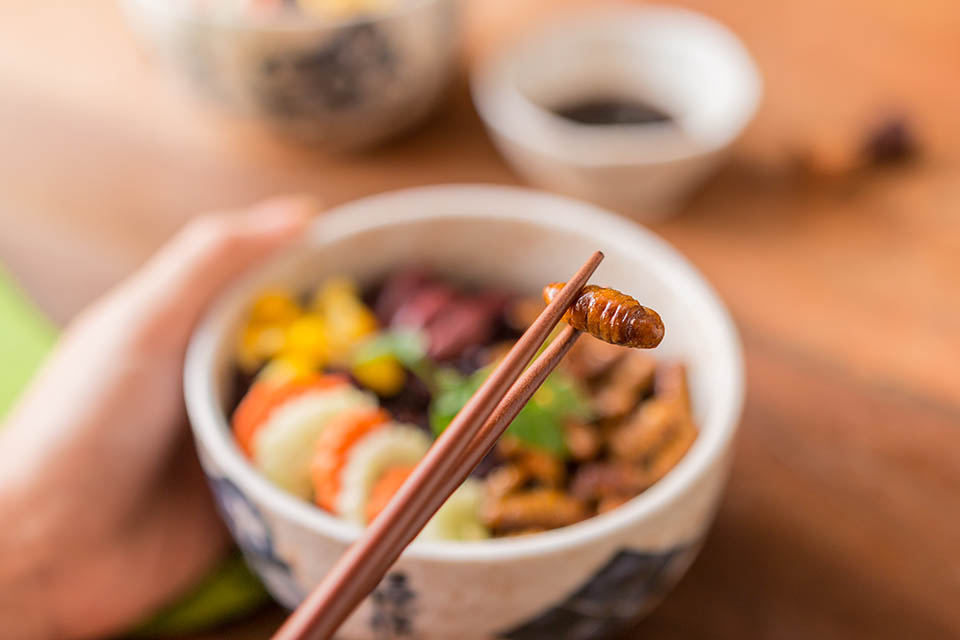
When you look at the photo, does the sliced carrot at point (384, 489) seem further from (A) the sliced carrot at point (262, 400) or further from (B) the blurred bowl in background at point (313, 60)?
(B) the blurred bowl in background at point (313, 60)

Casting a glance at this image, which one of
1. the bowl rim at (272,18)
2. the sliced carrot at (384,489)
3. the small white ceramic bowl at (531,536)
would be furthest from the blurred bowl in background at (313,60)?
the sliced carrot at (384,489)

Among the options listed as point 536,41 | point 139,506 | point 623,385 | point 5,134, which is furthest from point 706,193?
point 5,134

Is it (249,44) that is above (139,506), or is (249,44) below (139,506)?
above

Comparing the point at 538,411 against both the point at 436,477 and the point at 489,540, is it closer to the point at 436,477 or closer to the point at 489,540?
the point at 489,540

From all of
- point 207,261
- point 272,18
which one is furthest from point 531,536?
point 272,18

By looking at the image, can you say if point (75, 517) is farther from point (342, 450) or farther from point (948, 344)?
point (948, 344)

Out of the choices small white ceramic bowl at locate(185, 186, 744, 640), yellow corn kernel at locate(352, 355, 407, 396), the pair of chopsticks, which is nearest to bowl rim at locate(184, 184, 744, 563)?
small white ceramic bowl at locate(185, 186, 744, 640)

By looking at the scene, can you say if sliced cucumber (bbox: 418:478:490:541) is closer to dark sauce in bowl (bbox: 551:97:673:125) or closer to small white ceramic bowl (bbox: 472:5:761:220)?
small white ceramic bowl (bbox: 472:5:761:220)
